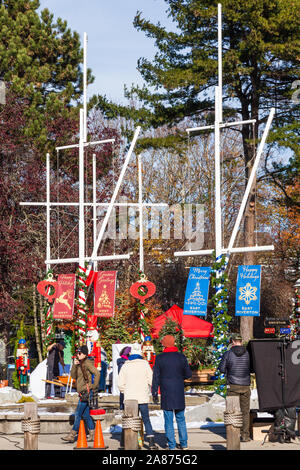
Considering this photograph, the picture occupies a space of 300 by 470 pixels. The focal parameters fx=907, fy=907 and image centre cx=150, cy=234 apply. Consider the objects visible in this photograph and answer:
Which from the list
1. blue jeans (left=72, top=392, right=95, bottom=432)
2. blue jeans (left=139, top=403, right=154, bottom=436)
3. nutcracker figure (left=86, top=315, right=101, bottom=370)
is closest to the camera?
blue jeans (left=139, top=403, right=154, bottom=436)

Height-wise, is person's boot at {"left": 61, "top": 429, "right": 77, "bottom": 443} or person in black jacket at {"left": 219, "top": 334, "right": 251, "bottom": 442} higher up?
person in black jacket at {"left": 219, "top": 334, "right": 251, "bottom": 442}

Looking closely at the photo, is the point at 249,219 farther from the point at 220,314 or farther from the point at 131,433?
the point at 131,433

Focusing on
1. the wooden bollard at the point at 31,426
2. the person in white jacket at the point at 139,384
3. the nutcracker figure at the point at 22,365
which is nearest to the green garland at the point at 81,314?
the nutcracker figure at the point at 22,365

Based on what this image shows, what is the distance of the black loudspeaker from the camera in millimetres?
15297

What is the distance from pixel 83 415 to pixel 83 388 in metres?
0.59

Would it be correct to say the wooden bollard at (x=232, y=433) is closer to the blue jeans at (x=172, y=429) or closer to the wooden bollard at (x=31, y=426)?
the blue jeans at (x=172, y=429)

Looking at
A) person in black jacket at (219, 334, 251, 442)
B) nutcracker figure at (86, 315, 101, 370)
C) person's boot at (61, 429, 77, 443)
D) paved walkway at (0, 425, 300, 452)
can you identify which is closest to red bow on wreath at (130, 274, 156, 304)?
nutcracker figure at (86, 315, 101, 370)

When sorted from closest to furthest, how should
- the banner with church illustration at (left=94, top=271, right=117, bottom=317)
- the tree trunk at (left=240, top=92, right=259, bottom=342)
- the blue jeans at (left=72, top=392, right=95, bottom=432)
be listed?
the blue jeans at (left=72, top=392, right=95, bottom=432) → the banner with church illustration at (left=94, top=271, right=117, bottom=317) → the tree trunk at (left=240, top=92, right=259, bottom=342)

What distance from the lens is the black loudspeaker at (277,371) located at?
15297mm

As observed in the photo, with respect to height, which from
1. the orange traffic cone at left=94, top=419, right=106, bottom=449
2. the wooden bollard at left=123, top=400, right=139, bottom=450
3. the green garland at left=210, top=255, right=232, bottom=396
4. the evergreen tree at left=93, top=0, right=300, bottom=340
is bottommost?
the orange traffic cone at left=94, top=419, right=106, bottom=449

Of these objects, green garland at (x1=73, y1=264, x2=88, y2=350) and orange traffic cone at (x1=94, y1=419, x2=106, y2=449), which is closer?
orange traffic cone at (x1=94, y1=419, x2=106, y2=449)

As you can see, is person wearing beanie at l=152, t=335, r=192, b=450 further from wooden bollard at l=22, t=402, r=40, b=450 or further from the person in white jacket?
wooden bollard at l=22, t=402, r=40, b=450

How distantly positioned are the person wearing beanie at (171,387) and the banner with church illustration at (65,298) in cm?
1441

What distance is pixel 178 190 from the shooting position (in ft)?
167
